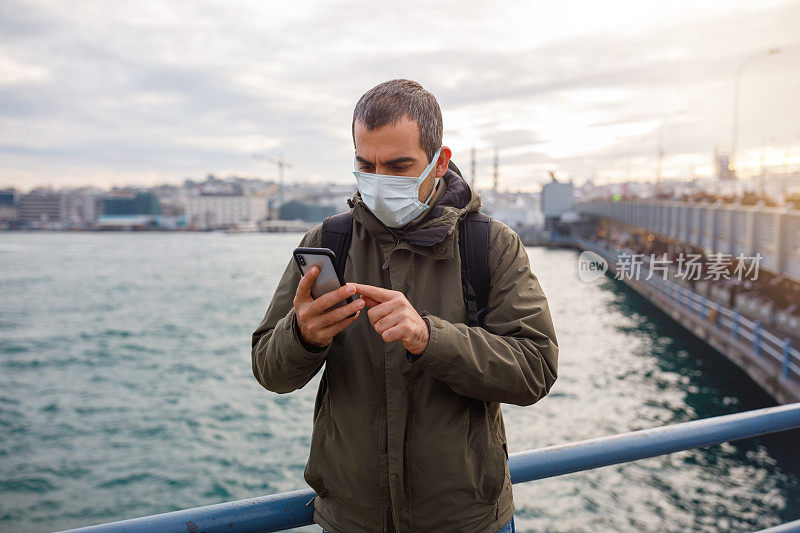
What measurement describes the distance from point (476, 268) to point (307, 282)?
1.22 ft

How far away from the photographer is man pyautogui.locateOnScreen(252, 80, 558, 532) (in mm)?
1198

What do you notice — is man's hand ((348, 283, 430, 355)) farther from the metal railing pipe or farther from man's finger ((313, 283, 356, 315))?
the metal railing pipe

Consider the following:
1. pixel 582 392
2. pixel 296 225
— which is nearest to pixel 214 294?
pixel 582 392

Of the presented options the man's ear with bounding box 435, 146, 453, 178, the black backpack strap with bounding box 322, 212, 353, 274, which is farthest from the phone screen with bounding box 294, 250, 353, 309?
the man's ear with bounding box 435, 146, 453, 178

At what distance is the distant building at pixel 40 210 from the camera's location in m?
146

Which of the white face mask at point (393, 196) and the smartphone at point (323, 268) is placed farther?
the white face mask at point (393, 196)

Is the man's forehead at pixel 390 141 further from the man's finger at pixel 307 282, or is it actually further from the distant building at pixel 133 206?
the distant building at pixel 133 206

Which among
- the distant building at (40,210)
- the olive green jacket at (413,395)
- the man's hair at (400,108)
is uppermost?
the distant building at (40,210)

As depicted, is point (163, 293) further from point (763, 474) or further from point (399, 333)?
point (399, 333)

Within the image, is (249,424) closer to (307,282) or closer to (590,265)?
(590,265)

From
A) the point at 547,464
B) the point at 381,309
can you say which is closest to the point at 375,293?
the point at 381,309

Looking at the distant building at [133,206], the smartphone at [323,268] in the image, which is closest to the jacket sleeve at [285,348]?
the smartphone at [323,268]

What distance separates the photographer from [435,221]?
4.10ft

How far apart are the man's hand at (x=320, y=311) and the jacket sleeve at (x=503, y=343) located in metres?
0.15
